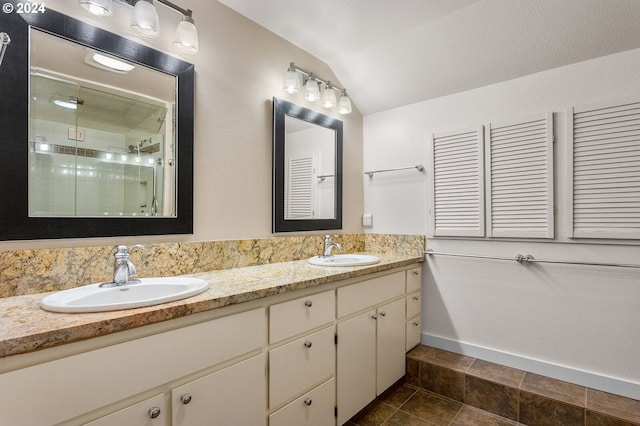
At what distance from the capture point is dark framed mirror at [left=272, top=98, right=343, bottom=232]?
199 centimetres

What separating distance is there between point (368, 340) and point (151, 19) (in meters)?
1.86

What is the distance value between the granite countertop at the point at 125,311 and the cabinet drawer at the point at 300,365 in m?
0.25

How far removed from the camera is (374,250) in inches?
103

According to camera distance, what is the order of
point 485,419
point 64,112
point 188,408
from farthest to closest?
point 485,419 → point 64,112 → point 188,408

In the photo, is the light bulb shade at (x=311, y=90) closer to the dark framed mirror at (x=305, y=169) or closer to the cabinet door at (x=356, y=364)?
the dark framed mirror at (x=305, y=169)

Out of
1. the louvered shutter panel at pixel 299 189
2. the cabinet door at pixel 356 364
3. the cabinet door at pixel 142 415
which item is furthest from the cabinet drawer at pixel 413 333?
the cabinet door at pixel 142 415

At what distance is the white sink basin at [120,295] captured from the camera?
918 mm

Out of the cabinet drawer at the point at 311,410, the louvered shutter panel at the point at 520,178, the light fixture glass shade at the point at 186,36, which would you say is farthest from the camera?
the louvered shutter panel at the point at 520,178

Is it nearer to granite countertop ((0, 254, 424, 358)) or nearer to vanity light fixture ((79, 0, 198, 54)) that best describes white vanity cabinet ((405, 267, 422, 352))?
granite countertop ((0, 254, 424, 358))

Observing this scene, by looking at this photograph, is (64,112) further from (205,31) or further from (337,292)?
(337,292)

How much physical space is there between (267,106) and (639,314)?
7.61ft

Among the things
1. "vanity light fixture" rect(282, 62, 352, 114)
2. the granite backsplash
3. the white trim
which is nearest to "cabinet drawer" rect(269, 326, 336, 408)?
the granite backsplash

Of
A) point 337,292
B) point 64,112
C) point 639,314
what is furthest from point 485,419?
point 64,112

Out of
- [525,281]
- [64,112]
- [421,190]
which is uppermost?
[64,112]
